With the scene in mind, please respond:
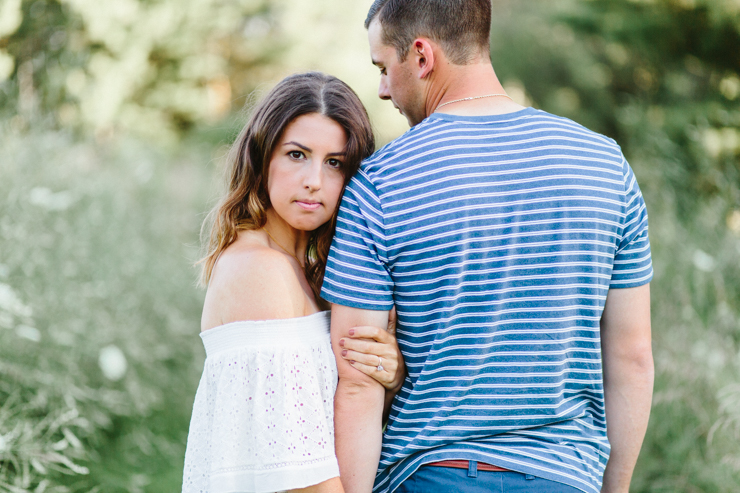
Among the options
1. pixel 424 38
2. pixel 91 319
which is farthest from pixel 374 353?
pixel 91 319

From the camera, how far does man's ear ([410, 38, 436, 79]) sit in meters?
1.83

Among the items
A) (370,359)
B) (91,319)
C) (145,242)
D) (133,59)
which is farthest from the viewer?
(133,59)

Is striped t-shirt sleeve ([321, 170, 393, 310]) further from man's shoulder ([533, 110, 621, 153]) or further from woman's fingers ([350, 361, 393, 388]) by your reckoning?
man's shoulder ([533, 110, 621, 153])

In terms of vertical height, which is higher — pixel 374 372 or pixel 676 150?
pixel 676 150

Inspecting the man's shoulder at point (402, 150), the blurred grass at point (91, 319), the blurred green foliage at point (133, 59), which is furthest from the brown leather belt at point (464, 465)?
the blurred green foliage at point (133, 59)

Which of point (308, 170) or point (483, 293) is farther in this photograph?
point (308, 170)

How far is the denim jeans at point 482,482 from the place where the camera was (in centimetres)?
153

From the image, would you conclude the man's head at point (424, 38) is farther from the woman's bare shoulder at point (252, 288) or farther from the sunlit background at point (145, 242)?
the woman's bare shoulder at point (252, 288)

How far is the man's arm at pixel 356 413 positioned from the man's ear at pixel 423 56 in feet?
Result: 2.27

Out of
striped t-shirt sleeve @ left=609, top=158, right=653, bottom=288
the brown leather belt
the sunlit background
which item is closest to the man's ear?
the sunlit background

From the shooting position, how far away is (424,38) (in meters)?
1.83

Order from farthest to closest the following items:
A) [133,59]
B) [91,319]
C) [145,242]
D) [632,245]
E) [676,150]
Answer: [133,59]
[676,150]
[145,242]
[91,319]
[632,245]

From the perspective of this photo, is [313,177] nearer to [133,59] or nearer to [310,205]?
[310,205]

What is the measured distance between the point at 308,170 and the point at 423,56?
1.50 ft
